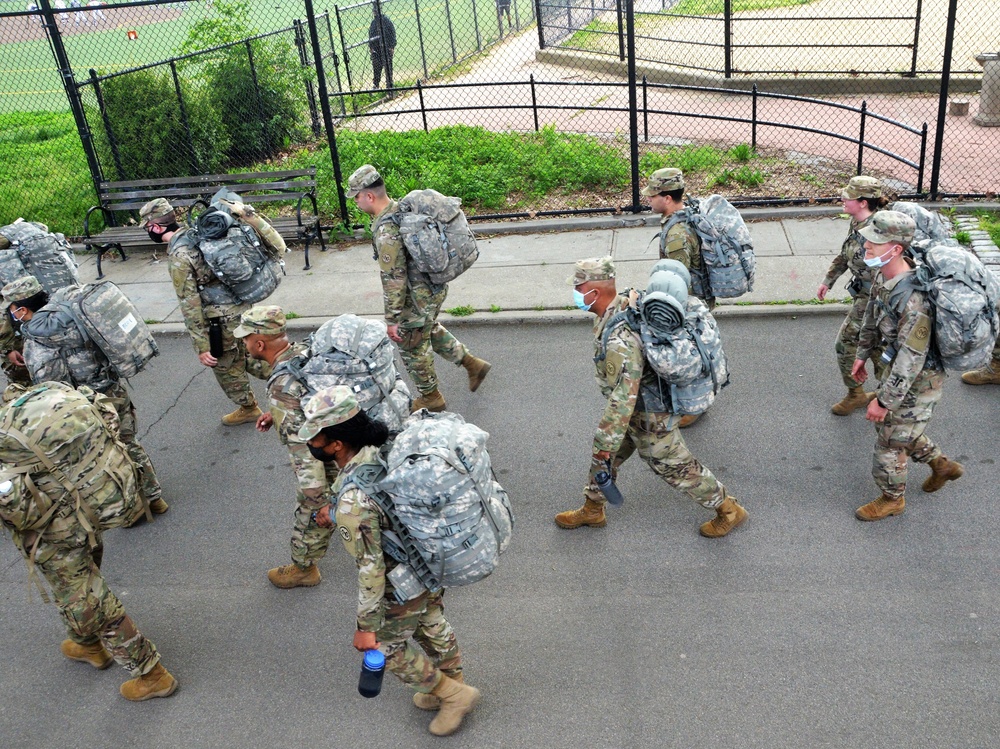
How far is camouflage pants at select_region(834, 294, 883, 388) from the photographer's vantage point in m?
6.14

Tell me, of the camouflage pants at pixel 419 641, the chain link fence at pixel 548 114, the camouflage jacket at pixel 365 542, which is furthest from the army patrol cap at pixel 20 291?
the chain link fence at pixel 548 114

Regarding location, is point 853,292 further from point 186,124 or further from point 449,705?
point 186,124

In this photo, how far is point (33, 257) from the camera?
6723 millimetres

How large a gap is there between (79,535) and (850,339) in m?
5.00

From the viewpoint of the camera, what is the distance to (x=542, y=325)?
8.31m

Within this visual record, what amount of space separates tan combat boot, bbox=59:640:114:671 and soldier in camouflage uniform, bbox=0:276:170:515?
900 mm

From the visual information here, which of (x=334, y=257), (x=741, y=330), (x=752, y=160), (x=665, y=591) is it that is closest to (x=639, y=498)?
(x=665, y=591)

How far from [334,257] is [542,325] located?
10.4ft

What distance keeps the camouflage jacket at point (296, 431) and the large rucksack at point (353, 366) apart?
4 centimetres

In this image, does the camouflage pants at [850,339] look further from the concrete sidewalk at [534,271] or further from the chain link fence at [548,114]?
the chain link fence at [548,114]

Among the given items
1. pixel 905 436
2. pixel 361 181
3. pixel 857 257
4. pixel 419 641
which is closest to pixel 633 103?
pixel 857 257

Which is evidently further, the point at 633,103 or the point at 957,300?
the point at 633,103

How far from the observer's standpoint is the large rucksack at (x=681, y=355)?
459cm

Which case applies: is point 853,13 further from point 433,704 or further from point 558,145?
point 433,704
